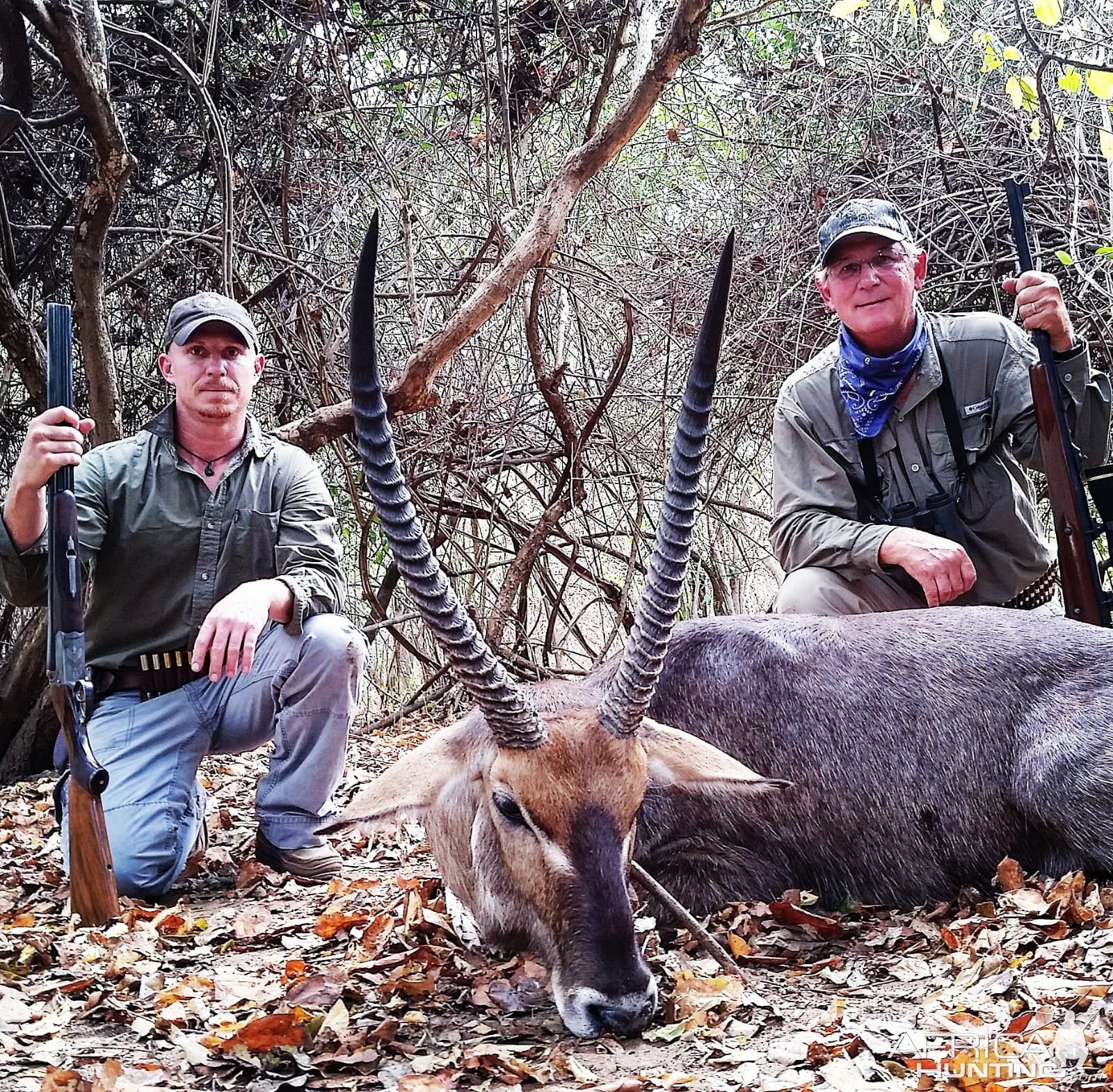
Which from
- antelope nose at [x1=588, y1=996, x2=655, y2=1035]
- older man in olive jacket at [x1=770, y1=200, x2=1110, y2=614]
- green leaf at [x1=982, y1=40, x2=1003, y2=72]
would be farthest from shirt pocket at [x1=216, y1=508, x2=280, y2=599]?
green leaf at [x1=982, y1=40, x2=1003, y2=72]

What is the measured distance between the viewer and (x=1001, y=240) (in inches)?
276

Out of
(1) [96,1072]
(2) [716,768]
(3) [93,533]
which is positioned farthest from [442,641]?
(3) [93,533]

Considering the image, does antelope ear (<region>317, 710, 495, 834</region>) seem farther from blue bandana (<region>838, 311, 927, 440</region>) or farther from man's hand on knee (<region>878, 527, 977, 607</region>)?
blue bandana (<region>838, 311, 927, 440</region>)

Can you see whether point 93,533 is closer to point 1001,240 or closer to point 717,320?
point 717,320

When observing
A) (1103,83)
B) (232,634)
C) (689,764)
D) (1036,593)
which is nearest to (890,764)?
(689,764)

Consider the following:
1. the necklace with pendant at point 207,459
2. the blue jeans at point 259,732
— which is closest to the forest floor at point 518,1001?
the blue jeans at point 259,732

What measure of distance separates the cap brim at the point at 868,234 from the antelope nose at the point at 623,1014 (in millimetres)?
3878

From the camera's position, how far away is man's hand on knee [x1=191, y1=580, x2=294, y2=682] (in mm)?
4199

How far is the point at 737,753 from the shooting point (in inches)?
158

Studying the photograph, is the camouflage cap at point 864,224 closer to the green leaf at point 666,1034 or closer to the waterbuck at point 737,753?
the waterbuck at point 737,753

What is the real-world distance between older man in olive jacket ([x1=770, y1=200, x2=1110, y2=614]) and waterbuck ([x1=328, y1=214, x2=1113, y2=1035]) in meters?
0.99

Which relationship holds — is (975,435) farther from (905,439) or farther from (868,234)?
(868,234)

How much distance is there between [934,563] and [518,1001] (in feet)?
8.54

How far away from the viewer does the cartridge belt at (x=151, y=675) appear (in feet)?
15.9
